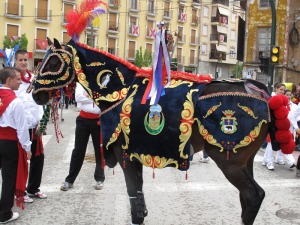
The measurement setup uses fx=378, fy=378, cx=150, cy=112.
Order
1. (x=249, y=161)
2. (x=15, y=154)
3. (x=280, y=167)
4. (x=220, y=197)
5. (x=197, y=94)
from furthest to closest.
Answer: (x=280, y=167) → (x=220, y=197) → (x=15, y=154) → (x=249, y=161) → (x=197, y=94)

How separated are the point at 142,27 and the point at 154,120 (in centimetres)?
4132

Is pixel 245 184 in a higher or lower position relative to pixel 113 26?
lower

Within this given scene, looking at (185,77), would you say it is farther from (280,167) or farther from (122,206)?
(280,167)

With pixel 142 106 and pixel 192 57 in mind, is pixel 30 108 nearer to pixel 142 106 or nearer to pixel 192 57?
pixel 142 106

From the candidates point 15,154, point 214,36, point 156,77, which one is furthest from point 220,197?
point 214,36

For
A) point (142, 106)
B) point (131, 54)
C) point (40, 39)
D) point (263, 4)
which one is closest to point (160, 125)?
point (142, 106)

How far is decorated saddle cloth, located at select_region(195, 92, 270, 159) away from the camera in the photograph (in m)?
3.66

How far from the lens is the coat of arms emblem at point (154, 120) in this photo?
12.3ft

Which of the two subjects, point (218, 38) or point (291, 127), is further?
point (218, 38)

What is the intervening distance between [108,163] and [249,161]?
61.6 inches

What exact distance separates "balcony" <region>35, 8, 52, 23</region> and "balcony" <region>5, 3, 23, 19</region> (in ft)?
5.05

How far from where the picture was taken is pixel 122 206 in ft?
17.0

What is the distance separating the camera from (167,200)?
18.1 ft

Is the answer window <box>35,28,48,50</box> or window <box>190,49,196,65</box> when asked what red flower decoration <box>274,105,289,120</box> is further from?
window <box>190,49,196,65</box>
